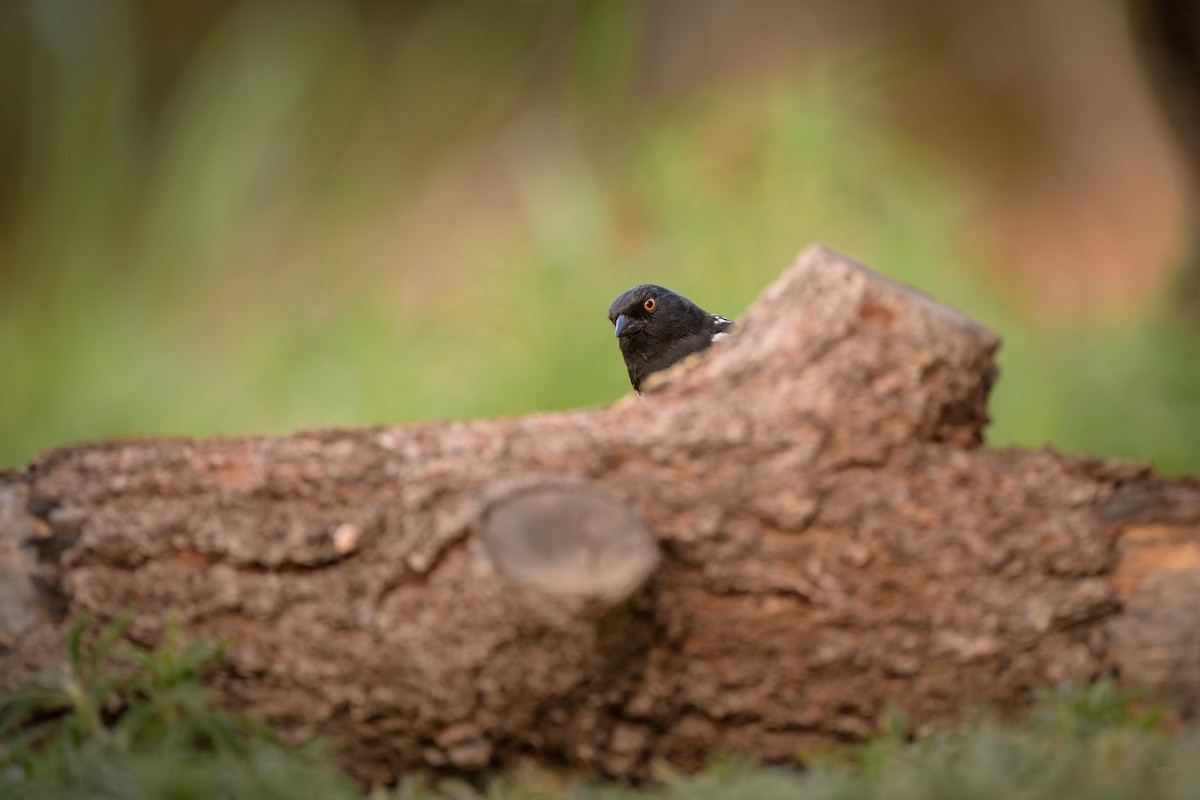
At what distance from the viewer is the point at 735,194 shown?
630 cm

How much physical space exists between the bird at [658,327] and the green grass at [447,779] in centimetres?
276

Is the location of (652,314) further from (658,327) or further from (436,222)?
(436,222)

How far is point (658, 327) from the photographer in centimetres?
514

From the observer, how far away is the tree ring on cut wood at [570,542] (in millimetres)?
2230

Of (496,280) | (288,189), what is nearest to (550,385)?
(496,280)

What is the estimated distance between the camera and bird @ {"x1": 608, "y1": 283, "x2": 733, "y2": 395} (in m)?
5.09

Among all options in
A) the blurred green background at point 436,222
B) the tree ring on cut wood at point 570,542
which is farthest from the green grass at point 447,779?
the blurred green background at point 436,222

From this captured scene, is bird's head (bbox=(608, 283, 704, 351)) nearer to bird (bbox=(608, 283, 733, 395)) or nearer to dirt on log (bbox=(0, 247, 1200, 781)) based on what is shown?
bird (bbox=(608, 283, 733, 395))

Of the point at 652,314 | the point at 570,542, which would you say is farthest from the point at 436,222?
the point at 570,542

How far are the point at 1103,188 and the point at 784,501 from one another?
31.4ft

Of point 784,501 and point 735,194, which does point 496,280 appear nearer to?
point 735,194

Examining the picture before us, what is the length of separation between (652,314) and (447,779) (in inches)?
115

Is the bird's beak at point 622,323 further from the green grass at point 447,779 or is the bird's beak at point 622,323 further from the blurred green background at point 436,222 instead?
the green grass at point 447,779

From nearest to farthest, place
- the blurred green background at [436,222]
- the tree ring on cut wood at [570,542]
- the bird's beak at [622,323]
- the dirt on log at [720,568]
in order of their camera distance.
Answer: the tree ring on cut wood at [570,542], the dirt on log at [720,568], the blurred green background at [436,222], the bird's beak at [622,323]
